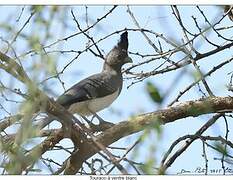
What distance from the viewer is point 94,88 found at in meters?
1.96

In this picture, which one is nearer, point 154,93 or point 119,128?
point 154,93

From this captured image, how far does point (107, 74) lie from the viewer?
2094mm

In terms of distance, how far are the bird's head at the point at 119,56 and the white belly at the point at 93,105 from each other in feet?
0.47

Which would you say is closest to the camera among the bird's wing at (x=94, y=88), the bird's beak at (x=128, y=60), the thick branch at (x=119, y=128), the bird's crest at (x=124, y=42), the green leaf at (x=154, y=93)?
the green leaf at (x=154, y=93)

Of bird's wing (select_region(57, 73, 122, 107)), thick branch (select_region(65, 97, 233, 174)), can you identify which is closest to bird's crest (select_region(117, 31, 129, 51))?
bird's wing (select_region(57, 73, 122, 107))

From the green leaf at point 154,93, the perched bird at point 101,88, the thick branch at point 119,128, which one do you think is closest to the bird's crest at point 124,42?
the perched bird at point 101,88

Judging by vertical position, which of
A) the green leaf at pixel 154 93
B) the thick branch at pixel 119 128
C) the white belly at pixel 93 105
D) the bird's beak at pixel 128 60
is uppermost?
the bird's beak at pixel 128 60

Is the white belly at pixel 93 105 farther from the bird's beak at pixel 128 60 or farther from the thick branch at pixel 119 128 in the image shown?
the thick branch at pixel 119 128

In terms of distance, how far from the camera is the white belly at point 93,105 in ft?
6.00

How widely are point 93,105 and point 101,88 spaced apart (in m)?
0.11

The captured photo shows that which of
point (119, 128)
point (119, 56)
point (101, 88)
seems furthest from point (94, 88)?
point (119, 128)

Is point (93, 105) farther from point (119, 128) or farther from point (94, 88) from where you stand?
point (119, 128)

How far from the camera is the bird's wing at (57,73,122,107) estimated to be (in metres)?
1.75

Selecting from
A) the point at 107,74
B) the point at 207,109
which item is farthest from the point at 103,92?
the point at 207,109
